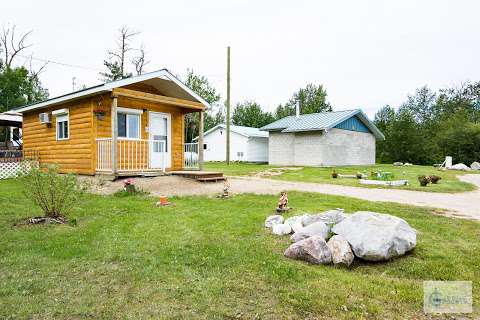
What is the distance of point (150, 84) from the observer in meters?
11.9

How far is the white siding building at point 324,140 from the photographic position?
20672 mm

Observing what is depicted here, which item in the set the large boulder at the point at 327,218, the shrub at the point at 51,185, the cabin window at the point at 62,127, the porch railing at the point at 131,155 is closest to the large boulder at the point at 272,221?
the large boulder at the point at 327,218

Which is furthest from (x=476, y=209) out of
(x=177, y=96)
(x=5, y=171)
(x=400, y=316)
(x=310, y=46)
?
(x=310, y=46)

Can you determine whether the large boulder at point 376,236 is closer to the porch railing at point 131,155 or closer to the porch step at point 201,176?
the porch step at point 201,176

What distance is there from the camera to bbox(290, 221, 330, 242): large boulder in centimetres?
410

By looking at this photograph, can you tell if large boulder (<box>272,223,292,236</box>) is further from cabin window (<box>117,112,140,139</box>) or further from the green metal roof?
the green metal roof

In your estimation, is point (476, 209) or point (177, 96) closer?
point (476, 209)

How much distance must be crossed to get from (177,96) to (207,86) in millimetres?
27809

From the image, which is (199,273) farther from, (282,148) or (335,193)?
(282,148)

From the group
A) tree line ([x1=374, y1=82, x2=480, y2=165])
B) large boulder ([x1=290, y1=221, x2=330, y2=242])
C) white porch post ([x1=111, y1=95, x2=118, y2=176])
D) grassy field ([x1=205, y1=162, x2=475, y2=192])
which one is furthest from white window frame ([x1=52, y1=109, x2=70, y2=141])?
tree line ([x1=374, y1=82, x2=480, y2=165])

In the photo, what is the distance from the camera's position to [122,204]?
6750 millimetres

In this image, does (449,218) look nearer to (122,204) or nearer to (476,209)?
(476,209)

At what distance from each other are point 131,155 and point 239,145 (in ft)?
59.0

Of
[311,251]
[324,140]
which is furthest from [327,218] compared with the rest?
[324,140]
